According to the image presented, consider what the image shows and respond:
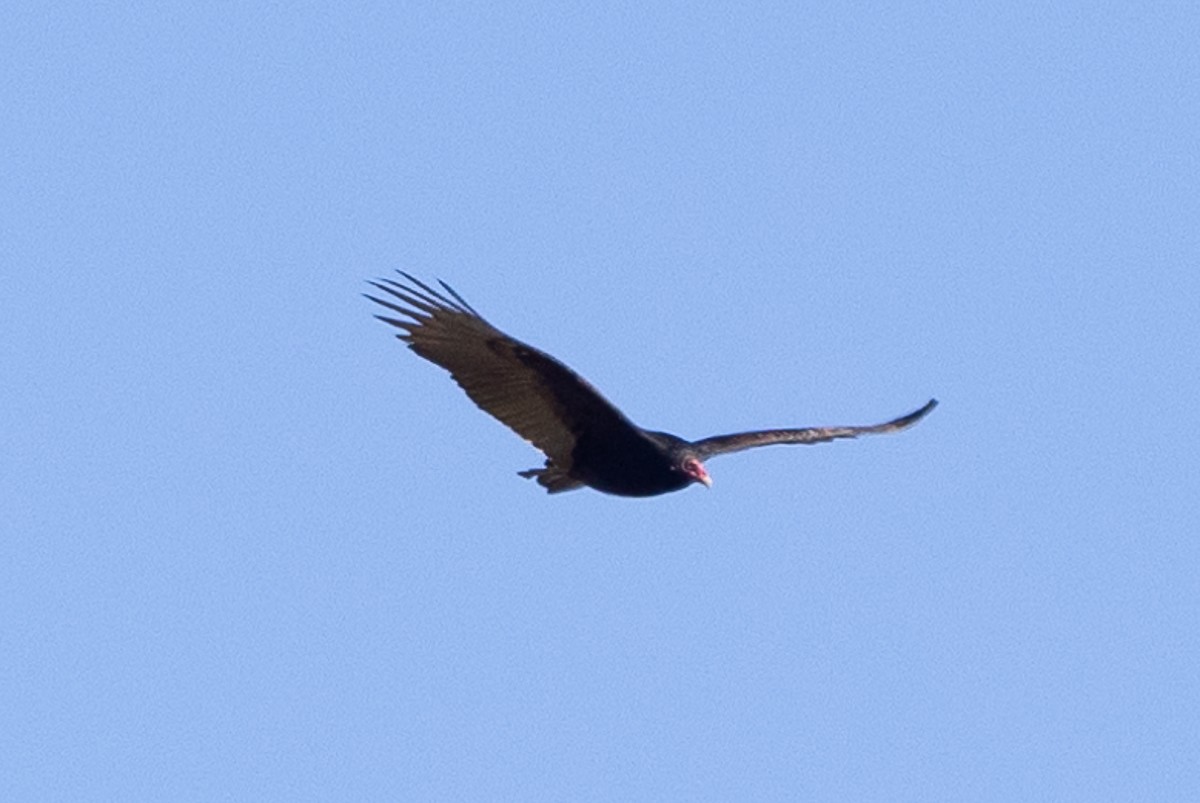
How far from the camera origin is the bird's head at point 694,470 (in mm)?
22531

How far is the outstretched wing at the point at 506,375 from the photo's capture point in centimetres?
2184

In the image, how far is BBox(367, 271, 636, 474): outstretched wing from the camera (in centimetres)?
2184

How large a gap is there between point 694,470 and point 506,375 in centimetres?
164

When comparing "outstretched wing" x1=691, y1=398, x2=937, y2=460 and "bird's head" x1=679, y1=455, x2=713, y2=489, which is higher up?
"outstretched wing" x1=691, y1=398, x2=937, y2=460

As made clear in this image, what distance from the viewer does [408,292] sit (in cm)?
2205

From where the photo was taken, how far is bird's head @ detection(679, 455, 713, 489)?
2253cm

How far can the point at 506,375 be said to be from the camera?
72.5 ft

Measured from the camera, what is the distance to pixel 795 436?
24.3 m

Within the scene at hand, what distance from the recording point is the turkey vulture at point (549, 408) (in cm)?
2189

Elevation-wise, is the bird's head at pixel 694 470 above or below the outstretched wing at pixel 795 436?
below

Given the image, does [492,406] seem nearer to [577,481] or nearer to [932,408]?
[577,481]

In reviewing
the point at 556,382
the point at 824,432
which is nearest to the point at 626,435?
the point at 556,382

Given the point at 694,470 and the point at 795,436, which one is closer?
the point at 694,470

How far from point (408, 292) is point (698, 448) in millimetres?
2606
